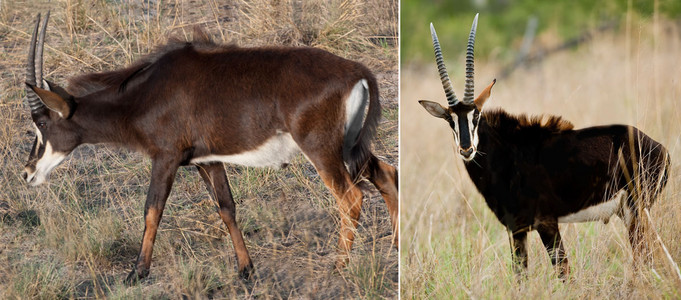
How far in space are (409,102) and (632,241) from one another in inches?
298

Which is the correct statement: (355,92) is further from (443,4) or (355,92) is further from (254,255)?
(443,4)

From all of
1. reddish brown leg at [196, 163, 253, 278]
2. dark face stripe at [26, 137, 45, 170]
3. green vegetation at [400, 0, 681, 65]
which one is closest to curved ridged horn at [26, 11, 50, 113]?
dark face stripe at [26, 137, 45, 170]

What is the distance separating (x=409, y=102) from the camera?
11.9 metres

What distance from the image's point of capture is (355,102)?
18.6ft

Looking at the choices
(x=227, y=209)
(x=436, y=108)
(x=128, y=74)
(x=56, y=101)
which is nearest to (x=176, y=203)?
(x=227, y=209)

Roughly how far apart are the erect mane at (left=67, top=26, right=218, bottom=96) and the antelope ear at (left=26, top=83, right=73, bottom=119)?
195 mm

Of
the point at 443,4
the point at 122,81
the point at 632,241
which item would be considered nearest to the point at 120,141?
the point at 122,81

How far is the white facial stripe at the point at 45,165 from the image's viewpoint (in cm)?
593

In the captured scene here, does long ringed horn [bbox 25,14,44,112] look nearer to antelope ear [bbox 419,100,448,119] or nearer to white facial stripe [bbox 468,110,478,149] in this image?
antelope ear [bbox 419,100,448,119]

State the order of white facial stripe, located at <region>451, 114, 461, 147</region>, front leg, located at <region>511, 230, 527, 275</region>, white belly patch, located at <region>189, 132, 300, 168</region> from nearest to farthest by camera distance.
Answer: white facial stripe, located at <region>451, 114, 461, 147</region> < front leg, located at <region>511, 230, 527, 275</region> < white belly patch, located at <region>189, 132, 300, 168</region>

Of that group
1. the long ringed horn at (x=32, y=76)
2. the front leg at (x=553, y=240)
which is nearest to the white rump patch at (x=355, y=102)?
the front leg at (x=553, y=240)

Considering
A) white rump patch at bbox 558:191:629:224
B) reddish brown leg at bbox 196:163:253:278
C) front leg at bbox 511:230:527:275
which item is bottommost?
reddish brown leg at bbox 196:163:253:278

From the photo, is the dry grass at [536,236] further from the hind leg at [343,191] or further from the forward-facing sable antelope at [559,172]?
the hind leg at [343,191]

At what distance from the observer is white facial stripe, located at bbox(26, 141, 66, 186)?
5.93 metres
